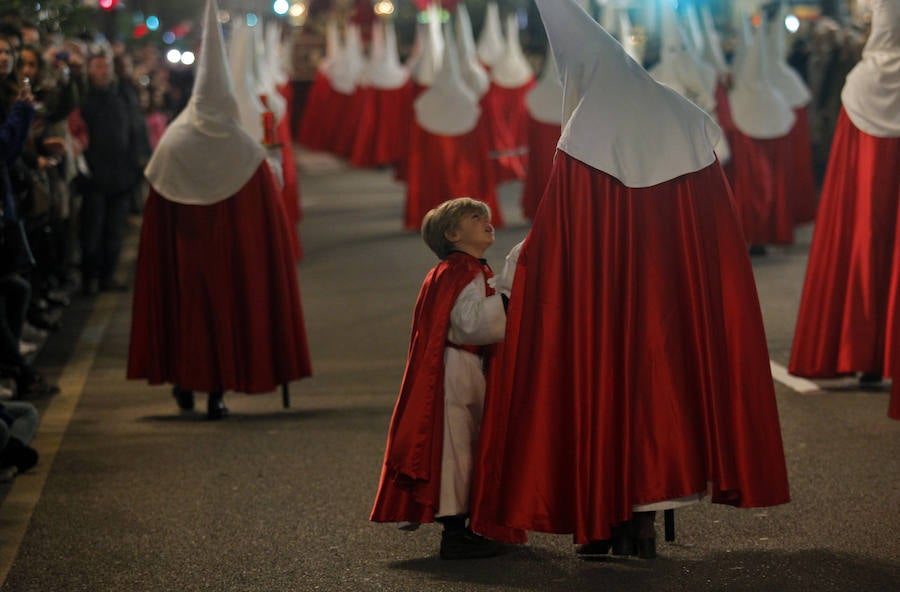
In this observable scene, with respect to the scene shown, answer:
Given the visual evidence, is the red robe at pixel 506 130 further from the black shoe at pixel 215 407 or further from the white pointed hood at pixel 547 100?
the black shoe at pixel 215 407

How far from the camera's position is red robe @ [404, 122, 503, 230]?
55.0ft

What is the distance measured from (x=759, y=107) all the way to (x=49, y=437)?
7.71 meters

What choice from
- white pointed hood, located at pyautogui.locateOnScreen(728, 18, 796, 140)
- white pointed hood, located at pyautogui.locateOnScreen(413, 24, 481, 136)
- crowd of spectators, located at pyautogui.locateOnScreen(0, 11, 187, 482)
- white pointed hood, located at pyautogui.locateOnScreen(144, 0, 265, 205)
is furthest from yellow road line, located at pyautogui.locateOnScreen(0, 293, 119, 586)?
white pointed hood, located at pyautogui.locateOnScreen(728, 18, 796, 140)

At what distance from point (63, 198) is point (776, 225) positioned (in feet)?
19.3

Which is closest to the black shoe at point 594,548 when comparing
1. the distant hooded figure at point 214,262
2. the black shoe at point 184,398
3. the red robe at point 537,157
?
the distant hooded figure at point 214,262

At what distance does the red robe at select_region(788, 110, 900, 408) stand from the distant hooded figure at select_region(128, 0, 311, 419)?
2.56m

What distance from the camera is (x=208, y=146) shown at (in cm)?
830

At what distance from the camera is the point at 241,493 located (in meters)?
6.77

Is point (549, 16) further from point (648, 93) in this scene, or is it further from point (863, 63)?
point (863, 63)

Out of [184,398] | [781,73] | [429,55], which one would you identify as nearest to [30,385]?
[184,398]

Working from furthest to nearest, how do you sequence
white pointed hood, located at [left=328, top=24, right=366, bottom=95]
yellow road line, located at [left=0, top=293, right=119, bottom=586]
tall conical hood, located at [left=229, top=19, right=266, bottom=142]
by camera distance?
white pointed hood, located at [left=328, top=24, right=366, bottom=95]
tall conical hood, located at [left=229, top=19, right=266, bottom=142]
yellow road line, located at [left=0, top=293, right=119, bottom=586]

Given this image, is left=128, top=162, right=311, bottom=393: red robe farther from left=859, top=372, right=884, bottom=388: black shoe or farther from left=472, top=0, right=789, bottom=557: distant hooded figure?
left=472, top=0, right=789, bottom=557: distant hooded figure

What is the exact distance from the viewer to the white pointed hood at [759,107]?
1387 cm

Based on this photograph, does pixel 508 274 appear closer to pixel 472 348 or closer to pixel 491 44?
pixel 472 348
